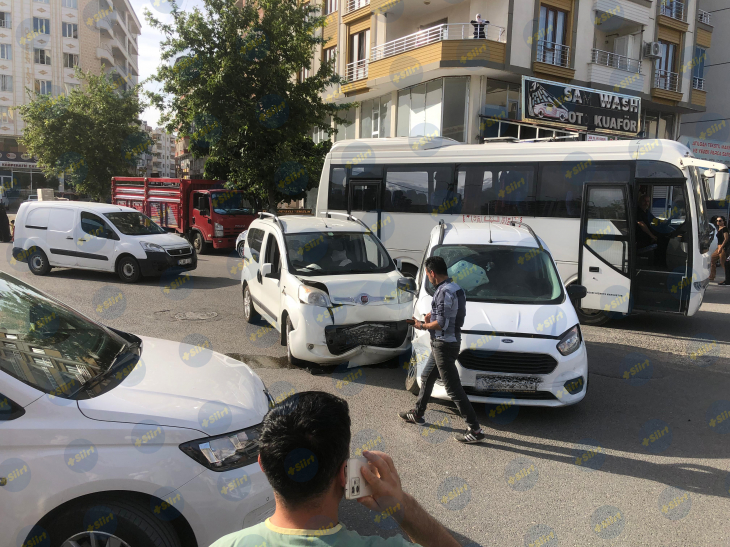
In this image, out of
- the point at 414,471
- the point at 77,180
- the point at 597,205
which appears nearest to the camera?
the point at 414,471

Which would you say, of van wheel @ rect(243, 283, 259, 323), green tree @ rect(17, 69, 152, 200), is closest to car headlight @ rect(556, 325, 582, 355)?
van wheel @ rect(243, 283, 259, 323)

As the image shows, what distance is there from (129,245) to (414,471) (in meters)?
10.6

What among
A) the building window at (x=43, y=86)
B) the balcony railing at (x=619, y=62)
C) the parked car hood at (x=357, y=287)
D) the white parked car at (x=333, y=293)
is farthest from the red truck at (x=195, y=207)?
the building window at (x=43, y=86)

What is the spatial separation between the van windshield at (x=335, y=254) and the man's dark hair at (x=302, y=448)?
609 centimetres

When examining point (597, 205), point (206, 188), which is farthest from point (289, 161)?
point (597, 205)

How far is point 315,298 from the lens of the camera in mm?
6859

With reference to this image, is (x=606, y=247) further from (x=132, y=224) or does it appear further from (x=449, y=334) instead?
(x=132, y=224)

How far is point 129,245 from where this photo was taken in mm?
12992

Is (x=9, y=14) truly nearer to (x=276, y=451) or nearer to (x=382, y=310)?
(x=382, y=310)

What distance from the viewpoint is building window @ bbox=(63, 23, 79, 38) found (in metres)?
54.1

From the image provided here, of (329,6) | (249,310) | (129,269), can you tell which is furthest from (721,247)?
(329,6)

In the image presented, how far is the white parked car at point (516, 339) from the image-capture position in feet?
18.0

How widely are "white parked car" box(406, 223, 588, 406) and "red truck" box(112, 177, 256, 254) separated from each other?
14.3 metres

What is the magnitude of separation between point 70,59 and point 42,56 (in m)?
2.36
